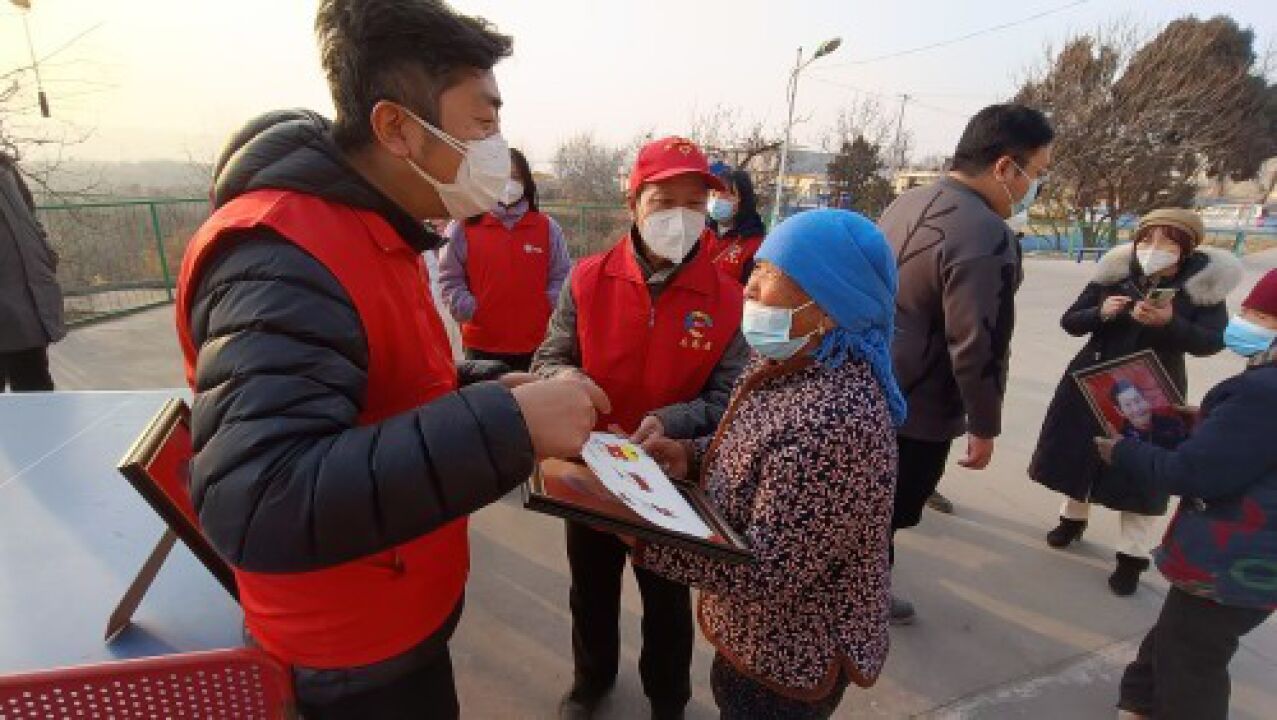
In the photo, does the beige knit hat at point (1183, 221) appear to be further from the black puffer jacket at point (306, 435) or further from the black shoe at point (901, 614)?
the black puffer jacket at point (306, 435)

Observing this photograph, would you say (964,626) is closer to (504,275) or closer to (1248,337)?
(1248,337)

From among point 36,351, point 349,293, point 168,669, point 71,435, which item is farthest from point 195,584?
point 36,351

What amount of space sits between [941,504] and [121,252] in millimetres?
10334

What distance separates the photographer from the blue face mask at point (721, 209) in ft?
13.9

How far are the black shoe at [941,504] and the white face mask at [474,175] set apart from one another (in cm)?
361

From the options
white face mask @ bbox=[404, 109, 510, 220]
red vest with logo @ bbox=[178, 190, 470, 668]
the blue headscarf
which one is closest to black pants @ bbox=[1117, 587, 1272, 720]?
the blue headscarf

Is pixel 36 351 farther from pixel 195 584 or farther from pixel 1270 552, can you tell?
pixel 1270 552

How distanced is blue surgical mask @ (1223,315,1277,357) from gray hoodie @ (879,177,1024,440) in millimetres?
631

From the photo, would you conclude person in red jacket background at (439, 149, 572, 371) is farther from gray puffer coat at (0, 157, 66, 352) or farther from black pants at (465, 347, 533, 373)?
gray puffer coat at (0, 157, 66, 352)

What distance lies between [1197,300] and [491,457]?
3628mm

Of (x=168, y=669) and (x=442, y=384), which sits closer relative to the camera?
(x=168, y=669)

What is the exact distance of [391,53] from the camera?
0.99 metres

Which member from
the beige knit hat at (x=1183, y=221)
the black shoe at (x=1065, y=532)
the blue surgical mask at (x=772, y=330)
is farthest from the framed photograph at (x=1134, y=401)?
the blue surgical mask at (x=772, y=330)

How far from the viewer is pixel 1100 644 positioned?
287 cm
